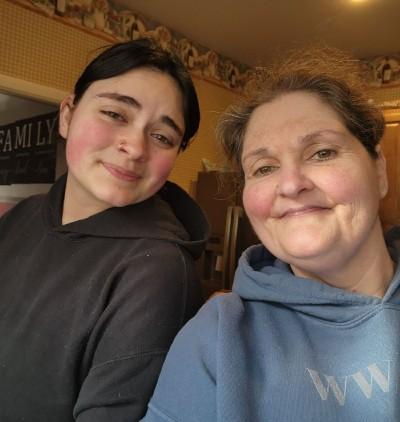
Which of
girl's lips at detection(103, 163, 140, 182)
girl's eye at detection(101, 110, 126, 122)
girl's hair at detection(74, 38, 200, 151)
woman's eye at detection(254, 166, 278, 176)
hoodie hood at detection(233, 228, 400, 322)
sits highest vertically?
girl's hair at detection(74, 38, 200, 151)

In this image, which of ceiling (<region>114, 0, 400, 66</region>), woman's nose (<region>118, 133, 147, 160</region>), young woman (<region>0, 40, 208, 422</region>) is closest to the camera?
young woman (<region>0, 40, 208, 422</region>)

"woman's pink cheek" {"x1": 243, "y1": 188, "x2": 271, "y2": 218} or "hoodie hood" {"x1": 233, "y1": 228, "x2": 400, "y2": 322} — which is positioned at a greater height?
"woman's pink cheek" {"x1": 243, "y1": 188, "x2": 271, "y2": 218}

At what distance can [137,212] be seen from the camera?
2.94 feet

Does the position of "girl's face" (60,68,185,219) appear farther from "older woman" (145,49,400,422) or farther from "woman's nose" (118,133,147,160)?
"older woman" (145,49,400,422)

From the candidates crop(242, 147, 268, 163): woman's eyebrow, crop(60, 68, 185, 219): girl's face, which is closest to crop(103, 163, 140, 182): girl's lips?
crop(60, 68, 185, 219): girl's face

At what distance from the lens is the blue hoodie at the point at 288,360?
60 centimetres

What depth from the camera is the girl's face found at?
2.77ft

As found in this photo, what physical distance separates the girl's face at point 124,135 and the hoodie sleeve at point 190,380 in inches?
13.2

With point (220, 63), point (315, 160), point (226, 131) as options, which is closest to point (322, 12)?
point (220, 63)

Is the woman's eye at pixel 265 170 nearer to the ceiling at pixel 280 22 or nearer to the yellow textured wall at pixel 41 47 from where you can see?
the yellow textured wall at pixel 41 47

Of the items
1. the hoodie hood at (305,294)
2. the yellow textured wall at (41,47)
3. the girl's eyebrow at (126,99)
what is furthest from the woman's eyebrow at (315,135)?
the yellow textured wall at (41,47)

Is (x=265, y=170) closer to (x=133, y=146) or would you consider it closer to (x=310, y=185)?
(x=310, y=185)

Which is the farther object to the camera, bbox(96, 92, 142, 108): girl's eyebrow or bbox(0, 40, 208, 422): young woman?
bbox(96, 92, 142, 108): girl's eyebrow

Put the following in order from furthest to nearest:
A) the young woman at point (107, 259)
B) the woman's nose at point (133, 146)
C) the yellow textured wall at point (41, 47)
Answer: the yellow textured wall at point (41, 47) < the woman's nose at point (133, 146) < the young woman at point (107, 259)
